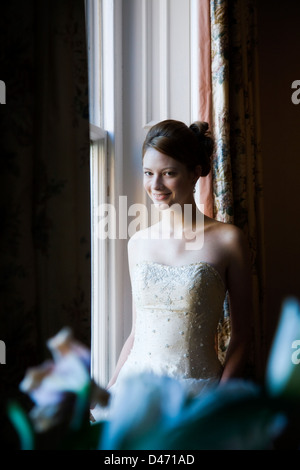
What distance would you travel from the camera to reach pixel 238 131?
80.1 inches

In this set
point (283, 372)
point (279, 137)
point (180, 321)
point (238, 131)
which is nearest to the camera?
point (283, 372)

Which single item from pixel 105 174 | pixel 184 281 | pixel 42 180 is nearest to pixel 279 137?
pixel 105 174

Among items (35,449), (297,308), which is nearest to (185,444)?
(297,308)

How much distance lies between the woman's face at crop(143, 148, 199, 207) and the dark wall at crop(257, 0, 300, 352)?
3.81 ft

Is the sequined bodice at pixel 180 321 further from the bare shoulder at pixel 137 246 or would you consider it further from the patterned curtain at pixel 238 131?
the patterned curtain at pixel 238 131

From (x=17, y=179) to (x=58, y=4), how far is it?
1.01ft

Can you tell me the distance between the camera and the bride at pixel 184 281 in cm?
143

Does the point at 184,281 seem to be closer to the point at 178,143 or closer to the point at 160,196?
the point at 160,196

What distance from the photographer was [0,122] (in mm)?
664

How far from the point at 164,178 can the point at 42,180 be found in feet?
2.62

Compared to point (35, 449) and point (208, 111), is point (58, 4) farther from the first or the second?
point (208, 111)

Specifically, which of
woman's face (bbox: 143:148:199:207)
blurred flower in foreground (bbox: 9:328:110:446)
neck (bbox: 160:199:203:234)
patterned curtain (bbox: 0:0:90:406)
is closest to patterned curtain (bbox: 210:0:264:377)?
neck (bbox: 160:199:203:234)
